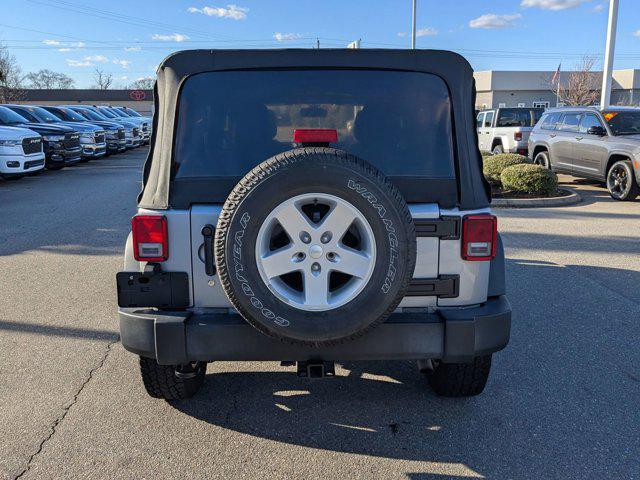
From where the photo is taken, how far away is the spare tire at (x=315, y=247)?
260 centimetres

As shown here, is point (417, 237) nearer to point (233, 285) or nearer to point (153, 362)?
point (233, 285)

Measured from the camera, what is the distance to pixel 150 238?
9.66 feet

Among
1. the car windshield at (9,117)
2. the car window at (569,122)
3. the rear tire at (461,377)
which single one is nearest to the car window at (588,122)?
the car window at (569,122)

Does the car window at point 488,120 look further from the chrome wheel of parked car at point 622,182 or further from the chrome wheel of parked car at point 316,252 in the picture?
the chrome wheel of parked car at point 316,252

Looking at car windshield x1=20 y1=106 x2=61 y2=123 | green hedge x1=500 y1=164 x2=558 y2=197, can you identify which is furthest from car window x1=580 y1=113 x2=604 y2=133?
car windshield x1=20 y1=106 x2=61 y2=123

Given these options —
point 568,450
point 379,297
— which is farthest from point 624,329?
point 379,297

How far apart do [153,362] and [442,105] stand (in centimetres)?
218

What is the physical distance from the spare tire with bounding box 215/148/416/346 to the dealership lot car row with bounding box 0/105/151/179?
1368 centimetres

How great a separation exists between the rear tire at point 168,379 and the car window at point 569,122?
12.0m

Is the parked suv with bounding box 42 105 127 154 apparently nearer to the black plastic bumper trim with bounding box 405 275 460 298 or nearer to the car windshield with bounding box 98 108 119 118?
the car windshield with bounding box 98 108 119 118

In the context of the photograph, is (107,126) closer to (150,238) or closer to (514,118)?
(514,118)

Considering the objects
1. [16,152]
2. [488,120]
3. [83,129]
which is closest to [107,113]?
[83,129]

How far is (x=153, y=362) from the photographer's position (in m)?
3.35

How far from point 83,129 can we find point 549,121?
1482cm
